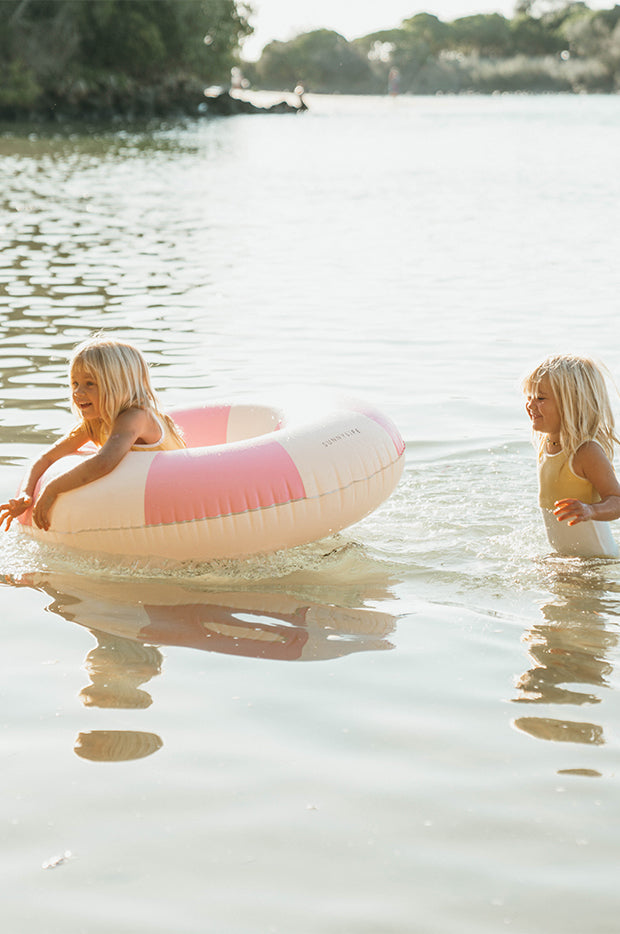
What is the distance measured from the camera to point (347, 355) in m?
7.80

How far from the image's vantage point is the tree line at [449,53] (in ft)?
281

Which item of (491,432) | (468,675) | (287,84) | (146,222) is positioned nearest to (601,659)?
(468,675)

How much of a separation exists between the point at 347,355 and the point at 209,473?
3833 mm

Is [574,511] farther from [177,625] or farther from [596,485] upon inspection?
[177,625]

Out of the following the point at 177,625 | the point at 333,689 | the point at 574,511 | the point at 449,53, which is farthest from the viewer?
the point at 449,53

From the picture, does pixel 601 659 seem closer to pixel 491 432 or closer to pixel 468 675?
pixel 468 675

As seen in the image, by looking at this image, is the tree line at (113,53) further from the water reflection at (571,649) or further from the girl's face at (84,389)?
the water reflection at (571,649)

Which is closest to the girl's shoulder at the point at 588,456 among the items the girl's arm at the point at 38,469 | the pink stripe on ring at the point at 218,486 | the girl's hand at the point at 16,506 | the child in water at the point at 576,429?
the child in water at the point at 576,429

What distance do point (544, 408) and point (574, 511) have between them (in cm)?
45

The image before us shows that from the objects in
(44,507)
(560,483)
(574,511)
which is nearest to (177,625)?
(44,507)

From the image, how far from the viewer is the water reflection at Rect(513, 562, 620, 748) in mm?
3031

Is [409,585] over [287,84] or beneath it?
beneath

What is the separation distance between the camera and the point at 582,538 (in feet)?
14.1

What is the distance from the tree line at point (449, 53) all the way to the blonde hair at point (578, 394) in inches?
3289
